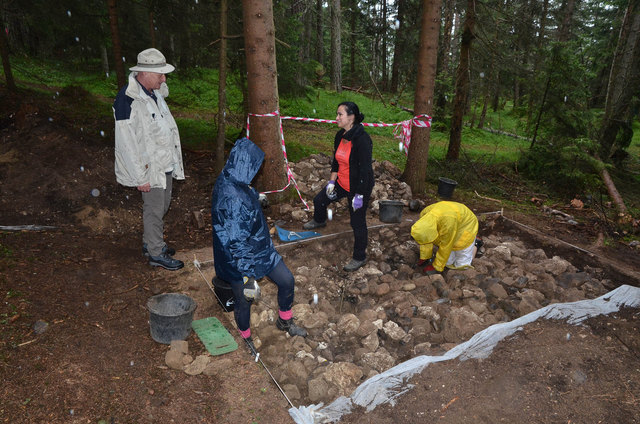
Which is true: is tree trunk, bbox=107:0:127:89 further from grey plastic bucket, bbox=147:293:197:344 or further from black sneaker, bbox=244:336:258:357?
black sneaker, bbox=244:336:258:357

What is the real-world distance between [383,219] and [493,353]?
292cm

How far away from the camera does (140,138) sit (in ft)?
12.8

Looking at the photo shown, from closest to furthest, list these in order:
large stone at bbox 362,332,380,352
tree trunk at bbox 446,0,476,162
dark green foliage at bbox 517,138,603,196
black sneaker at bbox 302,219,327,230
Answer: large stone at bbox 362,332,380,352, black sneaker at bbox 302,219,327,230, dark green foliage at bbox 517,138,603,196, tree trunk at bbox 446,0,476,162

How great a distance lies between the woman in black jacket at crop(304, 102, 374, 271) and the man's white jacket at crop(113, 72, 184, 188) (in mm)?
1926

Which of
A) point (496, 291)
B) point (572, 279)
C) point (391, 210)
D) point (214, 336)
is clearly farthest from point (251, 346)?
point (572, 279)

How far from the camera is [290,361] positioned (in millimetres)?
3305

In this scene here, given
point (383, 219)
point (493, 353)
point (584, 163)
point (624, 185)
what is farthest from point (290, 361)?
point (624, 185)

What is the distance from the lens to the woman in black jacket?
4.45 m

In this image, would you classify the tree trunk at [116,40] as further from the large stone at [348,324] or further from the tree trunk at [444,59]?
the tree trunk at [444,59]

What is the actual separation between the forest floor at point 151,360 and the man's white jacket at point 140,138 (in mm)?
1111

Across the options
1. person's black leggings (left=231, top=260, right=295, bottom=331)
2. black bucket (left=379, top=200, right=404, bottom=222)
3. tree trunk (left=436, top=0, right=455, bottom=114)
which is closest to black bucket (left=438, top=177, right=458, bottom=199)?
black bucket (left=379, top=200, right=404, bottom=222)

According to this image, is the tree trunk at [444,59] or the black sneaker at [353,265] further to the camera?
the tree trunk at [444,59]

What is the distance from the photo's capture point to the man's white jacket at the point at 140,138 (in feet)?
12.4

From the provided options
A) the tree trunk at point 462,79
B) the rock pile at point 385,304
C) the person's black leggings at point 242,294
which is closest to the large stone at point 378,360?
the rock pile at point 385,304
